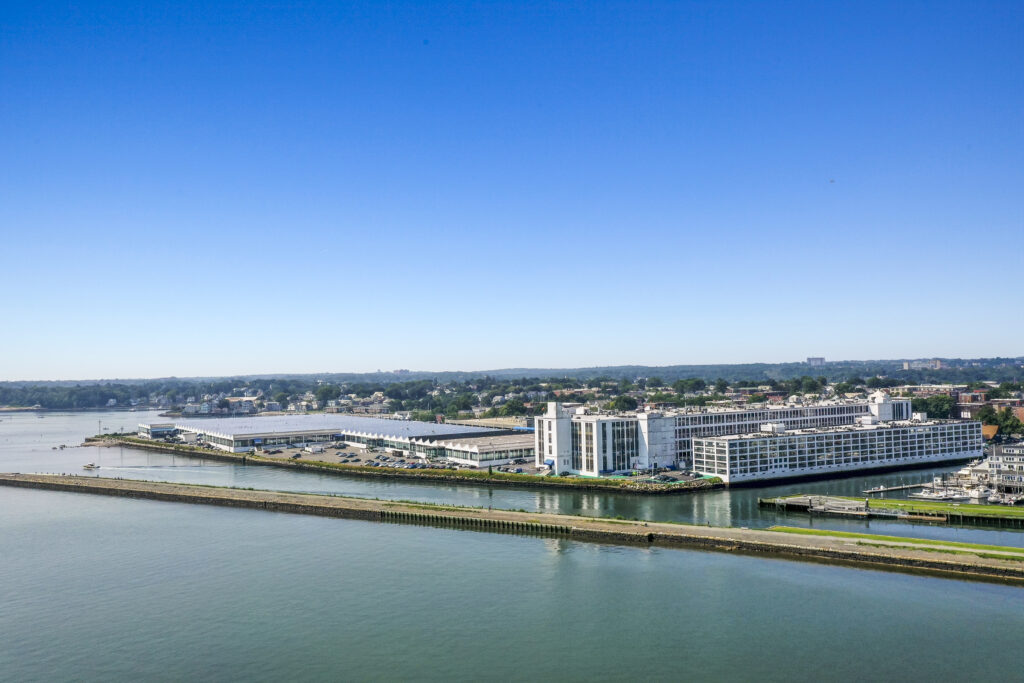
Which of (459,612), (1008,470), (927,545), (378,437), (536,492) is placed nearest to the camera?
(459,612)

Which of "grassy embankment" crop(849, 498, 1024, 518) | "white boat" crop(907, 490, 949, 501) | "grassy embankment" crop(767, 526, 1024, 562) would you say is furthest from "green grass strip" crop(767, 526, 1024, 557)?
"white boat" crop(907, 490, 949, 501)

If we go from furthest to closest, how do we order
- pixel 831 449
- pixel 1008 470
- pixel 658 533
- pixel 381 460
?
1. pixel 381 460
2. pixel 831 449
3. pixel 1008 470
4. pixel 658 533

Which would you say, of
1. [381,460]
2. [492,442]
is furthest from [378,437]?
[492,442]

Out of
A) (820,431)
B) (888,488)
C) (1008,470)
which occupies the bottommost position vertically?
(888,488)

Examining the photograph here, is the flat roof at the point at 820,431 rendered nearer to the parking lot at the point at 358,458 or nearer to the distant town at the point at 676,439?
the distant town at the point at 676,439

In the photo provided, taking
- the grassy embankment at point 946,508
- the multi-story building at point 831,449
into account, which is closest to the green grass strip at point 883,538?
the grassy embankment at point 946,508

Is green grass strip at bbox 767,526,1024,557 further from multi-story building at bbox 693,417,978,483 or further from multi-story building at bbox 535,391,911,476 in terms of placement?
multi-story building at bbox 535,391,911,476

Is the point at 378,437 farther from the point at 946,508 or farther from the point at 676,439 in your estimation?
the point at 946,508
